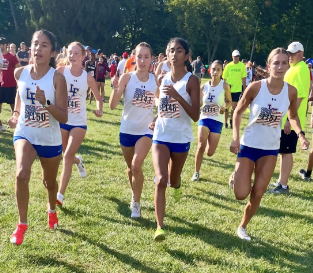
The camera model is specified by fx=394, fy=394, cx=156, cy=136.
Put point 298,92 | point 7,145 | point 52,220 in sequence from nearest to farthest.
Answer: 1. point 52,220
2. point 298,92
3. point 7,145

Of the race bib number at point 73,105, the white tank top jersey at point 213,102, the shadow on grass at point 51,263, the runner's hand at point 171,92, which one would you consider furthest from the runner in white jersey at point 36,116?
the white tank top jersey at point 213,102

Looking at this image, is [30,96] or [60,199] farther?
[60,199]

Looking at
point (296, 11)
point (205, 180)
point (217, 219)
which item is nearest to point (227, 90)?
point (205, 180)

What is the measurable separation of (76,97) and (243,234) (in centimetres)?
→ 289

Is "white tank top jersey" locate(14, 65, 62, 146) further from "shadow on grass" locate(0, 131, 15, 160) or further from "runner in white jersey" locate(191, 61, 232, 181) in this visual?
"shadow on grass" locate(0, 131, 15, 160)

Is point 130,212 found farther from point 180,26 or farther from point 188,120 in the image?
point 180,26

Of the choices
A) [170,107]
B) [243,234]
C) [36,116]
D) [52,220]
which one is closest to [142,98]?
[170,107]

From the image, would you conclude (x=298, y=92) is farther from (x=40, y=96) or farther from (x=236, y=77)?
(x=236, y=77)

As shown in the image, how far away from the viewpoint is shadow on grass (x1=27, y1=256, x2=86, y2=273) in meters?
3.85

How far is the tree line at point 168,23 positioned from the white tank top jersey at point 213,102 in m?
44.0

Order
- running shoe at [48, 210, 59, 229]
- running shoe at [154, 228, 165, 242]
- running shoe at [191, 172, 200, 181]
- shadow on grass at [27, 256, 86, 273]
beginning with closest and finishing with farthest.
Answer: shadow on grass at [27, 256, 86, 273]
running shoe at [154, 228, 165, 242]
running shoe at [48, 210, 59, 229]
running shoe at [191, 172, 200, 181]

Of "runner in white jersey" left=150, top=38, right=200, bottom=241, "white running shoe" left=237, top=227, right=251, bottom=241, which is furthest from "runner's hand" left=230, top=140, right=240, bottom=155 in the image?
"white running shoe" left=237, top=227, right=251, bottom=241

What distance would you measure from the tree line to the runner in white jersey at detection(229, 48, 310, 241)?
153 ft

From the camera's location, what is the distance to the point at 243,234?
4754mm
